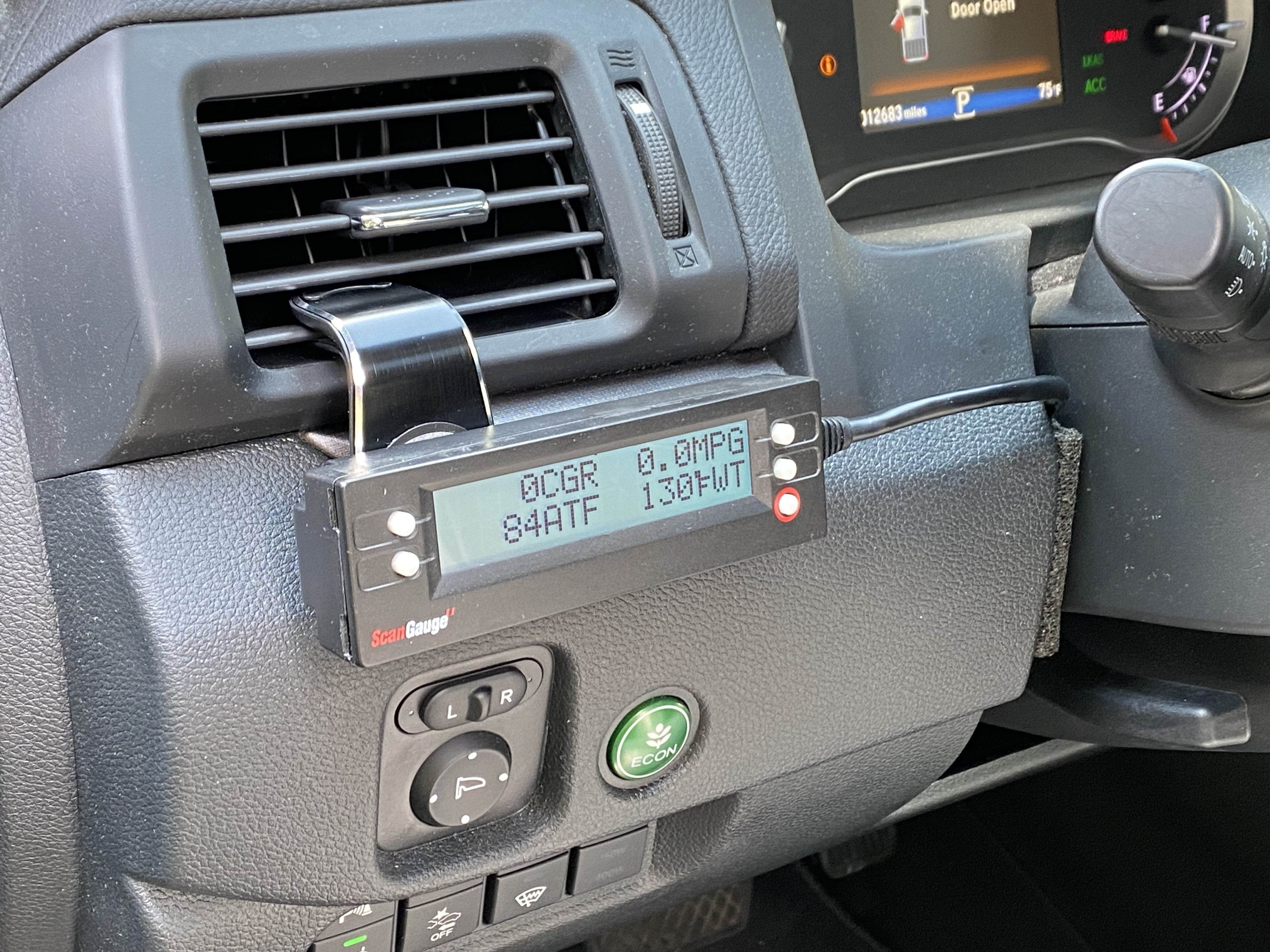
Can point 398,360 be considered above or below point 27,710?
above

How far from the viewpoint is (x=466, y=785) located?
0.78m

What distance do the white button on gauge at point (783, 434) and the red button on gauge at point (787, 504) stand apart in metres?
0.02

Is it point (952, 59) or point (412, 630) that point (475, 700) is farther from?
point (952, 59)

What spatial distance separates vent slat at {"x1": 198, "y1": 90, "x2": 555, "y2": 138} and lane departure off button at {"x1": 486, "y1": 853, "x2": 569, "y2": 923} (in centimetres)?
45

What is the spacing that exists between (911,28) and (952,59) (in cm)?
4

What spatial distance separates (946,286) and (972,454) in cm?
12

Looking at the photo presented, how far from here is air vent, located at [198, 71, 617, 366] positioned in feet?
2.35

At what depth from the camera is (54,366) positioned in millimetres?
697

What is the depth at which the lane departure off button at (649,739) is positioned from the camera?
0.83 metres

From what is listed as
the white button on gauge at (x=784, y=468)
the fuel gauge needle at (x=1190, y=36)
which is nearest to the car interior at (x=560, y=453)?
the white button on gauge at (x=784, y=468)

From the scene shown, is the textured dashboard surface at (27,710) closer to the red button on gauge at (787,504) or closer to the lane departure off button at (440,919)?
the lane departure off button at (440,919)

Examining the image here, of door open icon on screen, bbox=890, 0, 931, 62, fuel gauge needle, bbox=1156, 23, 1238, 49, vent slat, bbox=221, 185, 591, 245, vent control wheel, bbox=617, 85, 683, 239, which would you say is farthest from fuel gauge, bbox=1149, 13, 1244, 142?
vent slat, bbox=221, 185, 591, 245

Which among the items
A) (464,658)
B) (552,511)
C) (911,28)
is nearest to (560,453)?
(552,511)

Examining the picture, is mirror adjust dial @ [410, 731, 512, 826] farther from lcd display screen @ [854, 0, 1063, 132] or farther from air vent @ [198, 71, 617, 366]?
lcd display screen @ [854, 0, 1063, 132]
